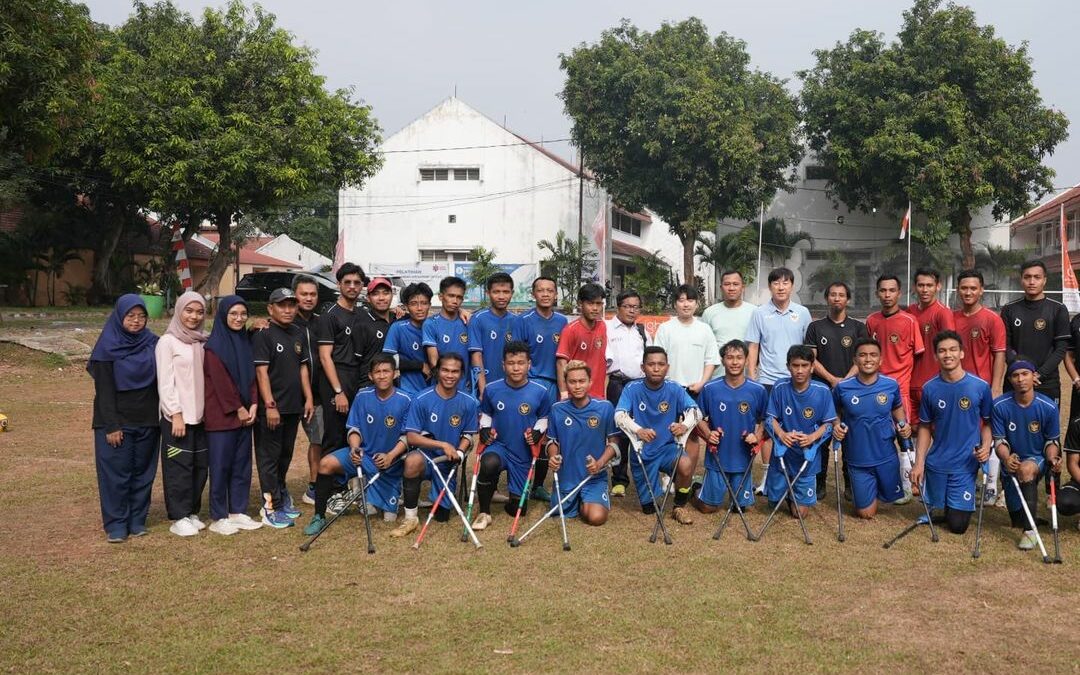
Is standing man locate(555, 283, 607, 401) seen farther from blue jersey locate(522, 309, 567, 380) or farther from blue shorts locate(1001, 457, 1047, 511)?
blue shorts locate(1001, 457, 1047, 511)

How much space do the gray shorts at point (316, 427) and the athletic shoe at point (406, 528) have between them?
1084mm

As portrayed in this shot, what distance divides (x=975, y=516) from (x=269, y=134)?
2078 cm

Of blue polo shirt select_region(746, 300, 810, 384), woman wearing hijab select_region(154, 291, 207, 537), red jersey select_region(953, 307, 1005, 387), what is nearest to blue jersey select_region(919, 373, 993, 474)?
red jersey select_region(953, 307, 1005, 387)

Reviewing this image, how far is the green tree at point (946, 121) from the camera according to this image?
29.8 metres

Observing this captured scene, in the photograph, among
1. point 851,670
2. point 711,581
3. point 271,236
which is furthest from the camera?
point 271,236

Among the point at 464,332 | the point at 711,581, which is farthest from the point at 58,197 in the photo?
the point at 711,581

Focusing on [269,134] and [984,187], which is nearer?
[269,134]

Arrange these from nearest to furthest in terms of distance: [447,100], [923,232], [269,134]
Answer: [269,134]
[923,232]
[447,100]

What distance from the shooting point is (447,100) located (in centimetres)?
3566

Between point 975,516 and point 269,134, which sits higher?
point 269,134

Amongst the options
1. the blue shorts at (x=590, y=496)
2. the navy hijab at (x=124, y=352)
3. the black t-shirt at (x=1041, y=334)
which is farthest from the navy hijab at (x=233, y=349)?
the black t-shirt at (x=1041, y=334)

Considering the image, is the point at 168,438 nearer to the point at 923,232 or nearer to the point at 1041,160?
the point at 923,232

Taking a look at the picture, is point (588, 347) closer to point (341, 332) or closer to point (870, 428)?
point (341, 332)

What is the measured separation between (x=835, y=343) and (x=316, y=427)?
172 inches
